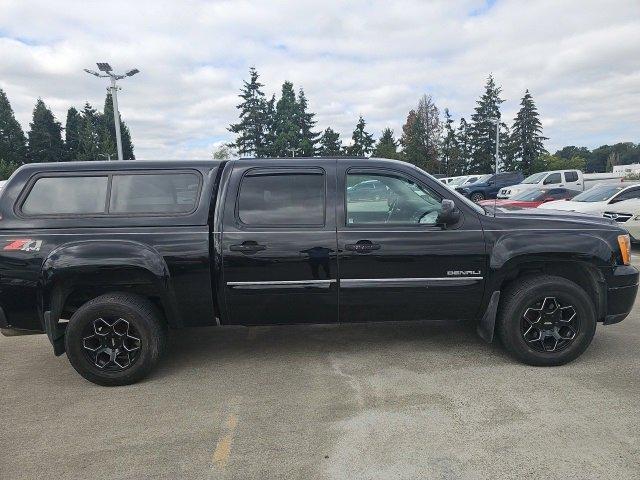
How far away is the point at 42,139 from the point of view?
70.9 m

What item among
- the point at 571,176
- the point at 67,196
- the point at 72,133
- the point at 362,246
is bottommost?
the point at 362,246

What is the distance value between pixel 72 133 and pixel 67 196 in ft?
285

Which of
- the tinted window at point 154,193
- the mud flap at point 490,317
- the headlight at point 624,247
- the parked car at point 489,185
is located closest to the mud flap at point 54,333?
the tinted window at point 154,193

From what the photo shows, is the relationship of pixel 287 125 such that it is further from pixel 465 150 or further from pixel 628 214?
pixel 628 214

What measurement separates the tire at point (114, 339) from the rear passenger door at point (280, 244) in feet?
2.26

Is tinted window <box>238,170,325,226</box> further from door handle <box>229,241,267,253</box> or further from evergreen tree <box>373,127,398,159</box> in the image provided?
evergreen tree <box>373,127,398,159</box>

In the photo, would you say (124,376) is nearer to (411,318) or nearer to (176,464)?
(176,464)

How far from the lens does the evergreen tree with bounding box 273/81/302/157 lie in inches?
2655

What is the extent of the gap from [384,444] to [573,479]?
1.06 metres

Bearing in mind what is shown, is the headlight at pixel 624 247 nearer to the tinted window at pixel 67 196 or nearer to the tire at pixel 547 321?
the tire at pixel 547 321

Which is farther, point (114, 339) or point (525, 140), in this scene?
point (525, 140)

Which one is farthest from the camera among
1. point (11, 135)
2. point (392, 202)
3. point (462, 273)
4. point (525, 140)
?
point (11, 135)

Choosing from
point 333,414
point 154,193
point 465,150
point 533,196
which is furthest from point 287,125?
point 333,414

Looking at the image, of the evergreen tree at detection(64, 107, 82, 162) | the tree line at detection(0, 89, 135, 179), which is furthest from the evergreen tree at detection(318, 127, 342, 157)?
the evergreen tree at detection(64, 107, 82, 162)
